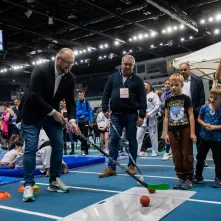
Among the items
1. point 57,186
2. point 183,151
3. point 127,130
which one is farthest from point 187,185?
point 57,186

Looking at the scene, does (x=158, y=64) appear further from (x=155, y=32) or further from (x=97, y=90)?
(x=155, y=32)

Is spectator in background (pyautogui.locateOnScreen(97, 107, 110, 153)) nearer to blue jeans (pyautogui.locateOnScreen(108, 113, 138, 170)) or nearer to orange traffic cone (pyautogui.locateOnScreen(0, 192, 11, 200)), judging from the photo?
blue jeans (pyautogui.locateOnScreen(108, 113, 138, 170))

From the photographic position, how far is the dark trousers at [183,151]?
353 centimetres

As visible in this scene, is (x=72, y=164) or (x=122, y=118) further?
(x=72, y=164)

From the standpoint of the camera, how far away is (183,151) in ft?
11.7

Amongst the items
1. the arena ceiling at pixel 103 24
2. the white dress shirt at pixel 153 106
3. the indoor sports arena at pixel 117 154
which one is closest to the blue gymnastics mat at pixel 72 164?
the indoor sports arena at pixel 117 154

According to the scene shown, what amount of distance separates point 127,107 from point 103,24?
11.8 meters

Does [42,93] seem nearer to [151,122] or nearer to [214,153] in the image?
[214,153]

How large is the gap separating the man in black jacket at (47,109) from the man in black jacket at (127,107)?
105cm

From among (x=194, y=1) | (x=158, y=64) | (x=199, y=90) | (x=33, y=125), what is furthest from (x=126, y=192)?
(x=158, y=64)

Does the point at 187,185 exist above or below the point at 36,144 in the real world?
below

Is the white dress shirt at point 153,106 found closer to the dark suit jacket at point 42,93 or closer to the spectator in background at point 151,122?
the spectator in background at point 151,122

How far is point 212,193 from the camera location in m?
3.20

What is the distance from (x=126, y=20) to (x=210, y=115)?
1086 cm
